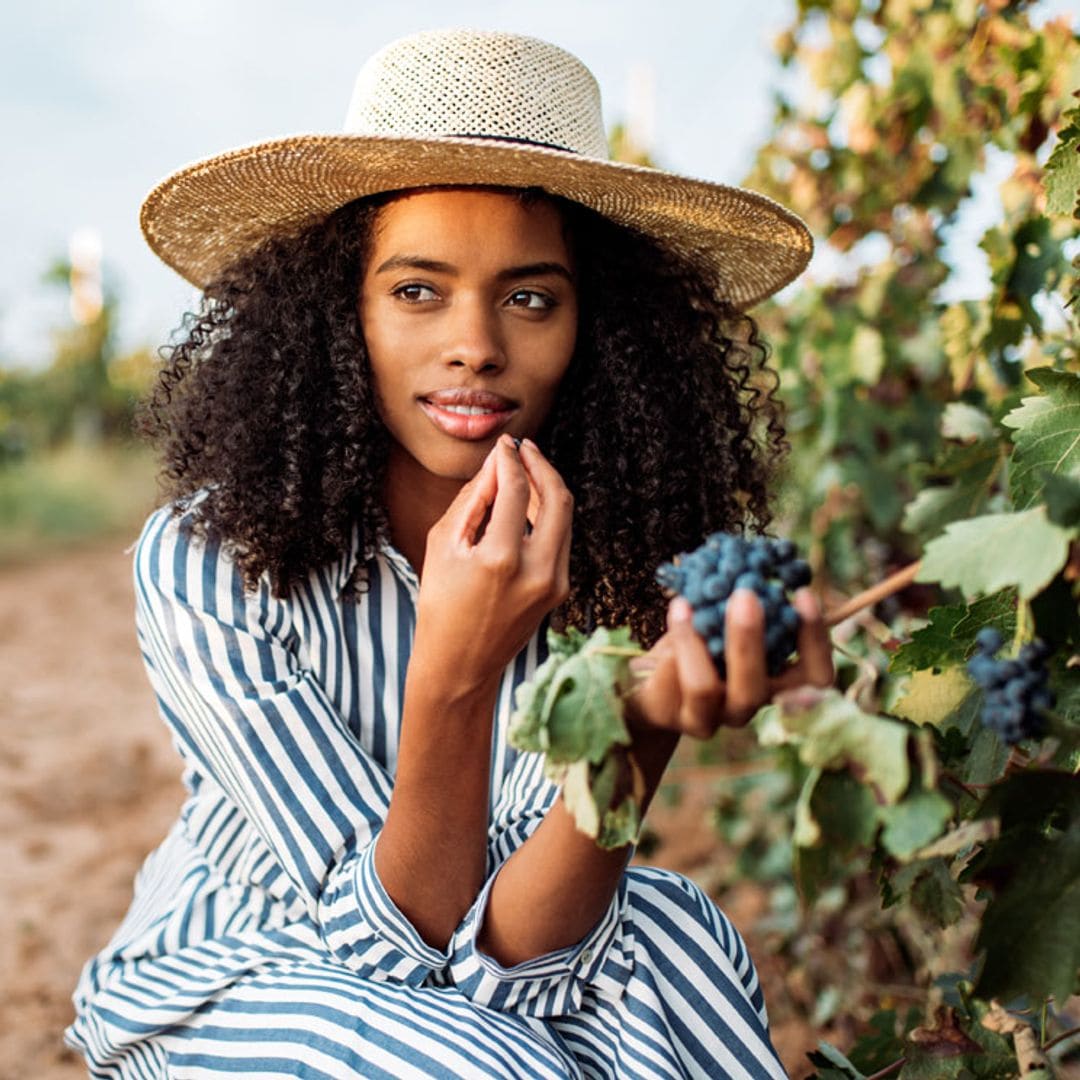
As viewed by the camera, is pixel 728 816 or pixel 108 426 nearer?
pixel 728 816

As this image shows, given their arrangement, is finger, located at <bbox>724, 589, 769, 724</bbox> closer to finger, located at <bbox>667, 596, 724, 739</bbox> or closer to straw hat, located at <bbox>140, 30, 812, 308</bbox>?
finger, located at <bbox>667, 596, 724, 739</bbox>

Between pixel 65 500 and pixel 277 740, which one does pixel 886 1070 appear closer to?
pixel 277 740

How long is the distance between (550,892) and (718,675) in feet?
1.88

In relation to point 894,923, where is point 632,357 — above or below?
above

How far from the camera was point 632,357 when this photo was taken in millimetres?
2154

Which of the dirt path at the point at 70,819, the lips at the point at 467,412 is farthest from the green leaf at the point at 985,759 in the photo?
the dirt path at the point at 70,819

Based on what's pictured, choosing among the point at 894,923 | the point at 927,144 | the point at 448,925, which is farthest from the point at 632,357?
the point at 894,923

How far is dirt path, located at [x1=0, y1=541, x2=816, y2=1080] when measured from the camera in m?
3.03

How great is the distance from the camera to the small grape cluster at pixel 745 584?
1008 millimetres

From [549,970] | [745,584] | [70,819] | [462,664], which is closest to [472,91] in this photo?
[462,664]

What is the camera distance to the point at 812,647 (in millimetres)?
1028

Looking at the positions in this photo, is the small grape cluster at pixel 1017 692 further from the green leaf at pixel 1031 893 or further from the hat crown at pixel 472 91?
the hat crown at pixel 472 91

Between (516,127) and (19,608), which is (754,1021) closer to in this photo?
(516,127)

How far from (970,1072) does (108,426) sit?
1668cm
